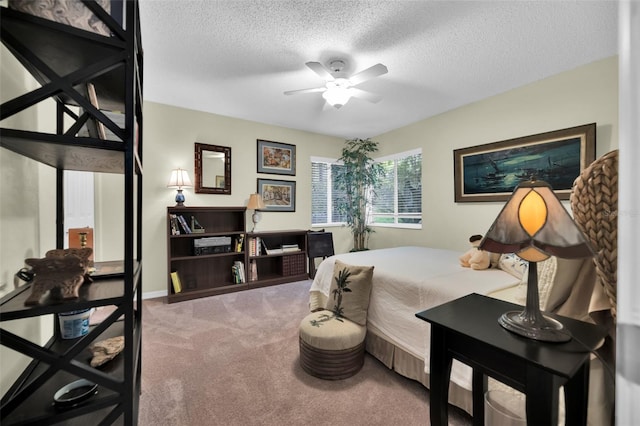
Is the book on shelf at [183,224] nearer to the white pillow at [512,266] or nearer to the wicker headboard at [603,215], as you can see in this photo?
the white pillow at [512,266]

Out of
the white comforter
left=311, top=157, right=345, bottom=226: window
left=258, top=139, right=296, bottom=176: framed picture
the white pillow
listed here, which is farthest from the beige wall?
left=258, top=139, right=296, bottom=176: framed picture

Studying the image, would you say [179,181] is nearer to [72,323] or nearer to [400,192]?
[72,323]

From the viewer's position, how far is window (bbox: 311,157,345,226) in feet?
16.4

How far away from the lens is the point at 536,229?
851mm

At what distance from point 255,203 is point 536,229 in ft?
11.7

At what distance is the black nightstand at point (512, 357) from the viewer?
0.75m

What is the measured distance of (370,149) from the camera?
16.1 ft

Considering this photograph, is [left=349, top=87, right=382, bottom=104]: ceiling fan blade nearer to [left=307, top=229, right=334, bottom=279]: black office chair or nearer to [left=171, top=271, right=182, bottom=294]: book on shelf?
[left=307, top=229, right=334, bottom=279]: black office chair

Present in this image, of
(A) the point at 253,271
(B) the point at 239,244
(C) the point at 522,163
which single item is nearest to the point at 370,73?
(C) the point at 522,163

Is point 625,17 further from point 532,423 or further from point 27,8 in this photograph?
point 27,8

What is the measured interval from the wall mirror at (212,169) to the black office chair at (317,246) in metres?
1.54

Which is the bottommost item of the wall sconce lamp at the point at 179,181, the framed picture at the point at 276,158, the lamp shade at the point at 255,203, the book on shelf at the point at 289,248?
the book on shelf at the point at 289,248

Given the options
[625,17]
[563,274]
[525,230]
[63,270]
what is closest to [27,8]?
[63,270]

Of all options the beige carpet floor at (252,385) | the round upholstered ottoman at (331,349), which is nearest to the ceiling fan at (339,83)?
A: the round upholstered ottoman at (331,349)
